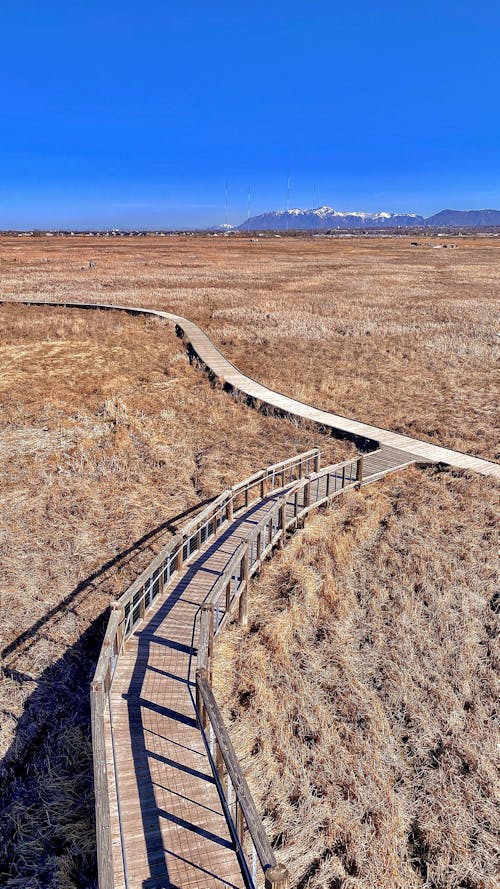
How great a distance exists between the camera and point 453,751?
824 cm

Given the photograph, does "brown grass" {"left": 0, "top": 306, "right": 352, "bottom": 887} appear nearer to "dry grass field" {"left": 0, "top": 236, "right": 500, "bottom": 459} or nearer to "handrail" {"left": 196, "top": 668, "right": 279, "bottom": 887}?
"handrail" {"left": 196, "top": 668, "right": 279, "bottom": 887}

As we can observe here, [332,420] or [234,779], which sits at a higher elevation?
[234,779]

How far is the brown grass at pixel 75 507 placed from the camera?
24.2 feet

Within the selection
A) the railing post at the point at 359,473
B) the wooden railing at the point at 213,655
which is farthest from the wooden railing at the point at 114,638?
the railing post at the point at 359,473

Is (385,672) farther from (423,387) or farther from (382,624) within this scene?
(423,387)

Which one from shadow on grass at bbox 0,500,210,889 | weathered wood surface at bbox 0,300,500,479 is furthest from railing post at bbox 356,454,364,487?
shadow on grass at bbox 0,500,210,889

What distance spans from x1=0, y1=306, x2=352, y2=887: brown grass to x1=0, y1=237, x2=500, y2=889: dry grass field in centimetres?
4

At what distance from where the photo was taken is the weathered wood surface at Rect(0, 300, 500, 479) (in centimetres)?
1738

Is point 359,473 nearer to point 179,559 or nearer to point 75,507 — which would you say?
point 179,559

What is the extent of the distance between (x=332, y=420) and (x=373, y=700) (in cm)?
1237

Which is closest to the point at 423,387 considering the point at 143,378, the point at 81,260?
the point at 143,378

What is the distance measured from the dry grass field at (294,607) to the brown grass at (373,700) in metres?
0.03

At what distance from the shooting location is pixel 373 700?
29.8ft

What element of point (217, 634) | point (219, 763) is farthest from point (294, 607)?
point (219, 763)
